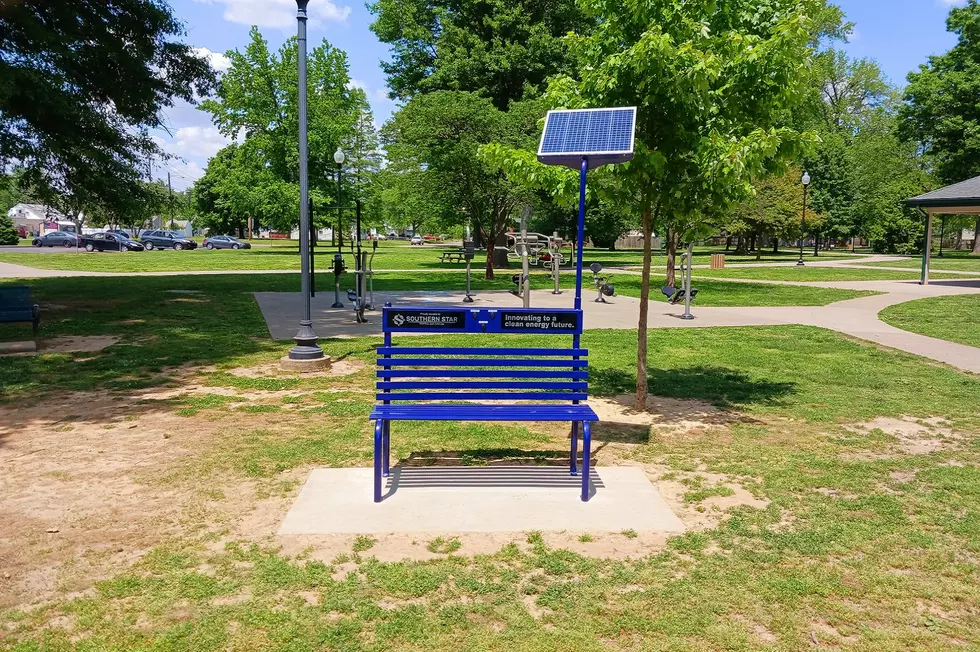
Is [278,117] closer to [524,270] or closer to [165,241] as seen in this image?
[165,241]

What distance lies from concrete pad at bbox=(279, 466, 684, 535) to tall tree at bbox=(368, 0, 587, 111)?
25339mm

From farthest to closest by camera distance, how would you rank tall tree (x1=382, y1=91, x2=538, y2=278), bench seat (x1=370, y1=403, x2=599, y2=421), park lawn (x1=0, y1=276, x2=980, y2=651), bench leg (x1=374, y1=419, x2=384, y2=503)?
tall tree (x1=382, y1=91, x2=538, y2=278) < bench seat (x1=370, y1=403, x2=599, y2=421) < bench leg (x1=374, y1=419, x2=384, y2=503) < park lawn (x1=0, y1=276, x2=980, y2=651)

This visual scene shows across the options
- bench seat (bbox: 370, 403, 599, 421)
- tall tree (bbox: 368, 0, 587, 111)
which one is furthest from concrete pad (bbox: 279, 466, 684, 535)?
tall tree (bbox: 368, 0, 587, 111)

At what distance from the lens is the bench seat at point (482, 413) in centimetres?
501

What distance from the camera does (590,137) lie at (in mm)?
5938

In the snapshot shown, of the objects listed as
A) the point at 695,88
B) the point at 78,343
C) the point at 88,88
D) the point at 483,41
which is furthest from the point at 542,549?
the point at 483,41

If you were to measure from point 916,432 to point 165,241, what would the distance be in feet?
186

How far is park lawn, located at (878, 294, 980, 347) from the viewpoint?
13.6m

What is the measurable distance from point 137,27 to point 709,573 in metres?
16.6

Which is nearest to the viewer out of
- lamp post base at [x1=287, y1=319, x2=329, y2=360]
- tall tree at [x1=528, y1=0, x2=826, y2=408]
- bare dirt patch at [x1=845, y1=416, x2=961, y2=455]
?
tall tree at [x1=528, y1=0, x2=826, y2=408]

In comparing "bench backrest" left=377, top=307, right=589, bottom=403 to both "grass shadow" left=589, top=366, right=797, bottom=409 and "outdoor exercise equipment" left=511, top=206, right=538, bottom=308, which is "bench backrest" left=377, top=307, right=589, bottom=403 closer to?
"grass shadow" left=589, top=366, right=797, bottom=409

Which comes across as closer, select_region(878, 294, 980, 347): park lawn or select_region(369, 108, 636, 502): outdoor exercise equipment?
select_region(369, 108, 636, 502): outdoor exercise equipment

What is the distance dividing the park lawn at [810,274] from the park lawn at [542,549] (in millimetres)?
21691

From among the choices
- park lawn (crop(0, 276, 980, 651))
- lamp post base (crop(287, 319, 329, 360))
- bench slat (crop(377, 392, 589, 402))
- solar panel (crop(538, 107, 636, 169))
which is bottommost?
park lawn (crop(0, 276, 980, 651))
